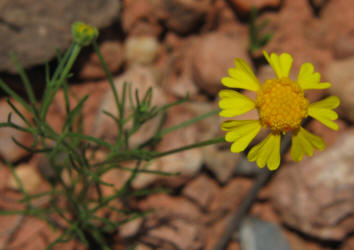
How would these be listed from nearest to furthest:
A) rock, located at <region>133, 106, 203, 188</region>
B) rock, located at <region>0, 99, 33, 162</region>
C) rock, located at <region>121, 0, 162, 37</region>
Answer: rock, located at <region>0, 99, 33, 162</region>, rock, located at <region>133, 106, 203, 188</region>, rock, located at <region>121, 0, 162, 37</region>

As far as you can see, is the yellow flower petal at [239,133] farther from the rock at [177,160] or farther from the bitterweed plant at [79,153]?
the rock at [177,160]

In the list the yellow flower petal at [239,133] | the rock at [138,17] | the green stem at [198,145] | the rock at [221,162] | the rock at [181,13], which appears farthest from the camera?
the rock at [138,17]

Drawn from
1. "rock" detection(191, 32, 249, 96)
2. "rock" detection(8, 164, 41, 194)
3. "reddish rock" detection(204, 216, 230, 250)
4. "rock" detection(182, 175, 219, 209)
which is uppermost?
"rock" detection(191, 32, 249, 96)

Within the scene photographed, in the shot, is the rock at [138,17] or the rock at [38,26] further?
the rock at [138,17]

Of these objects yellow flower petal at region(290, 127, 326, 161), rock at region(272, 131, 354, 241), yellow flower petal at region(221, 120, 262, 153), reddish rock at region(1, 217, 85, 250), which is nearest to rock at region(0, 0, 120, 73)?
reddish rock at region(1, 217, 85, 250)

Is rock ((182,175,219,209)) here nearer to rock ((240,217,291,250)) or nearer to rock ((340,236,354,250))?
rock ((240,217,291,250))

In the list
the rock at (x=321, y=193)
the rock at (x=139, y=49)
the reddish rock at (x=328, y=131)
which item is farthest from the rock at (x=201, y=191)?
the rock at (x=139, y=49)

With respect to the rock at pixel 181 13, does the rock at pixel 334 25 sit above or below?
below

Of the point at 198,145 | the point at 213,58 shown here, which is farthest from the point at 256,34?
the point at 198,145
